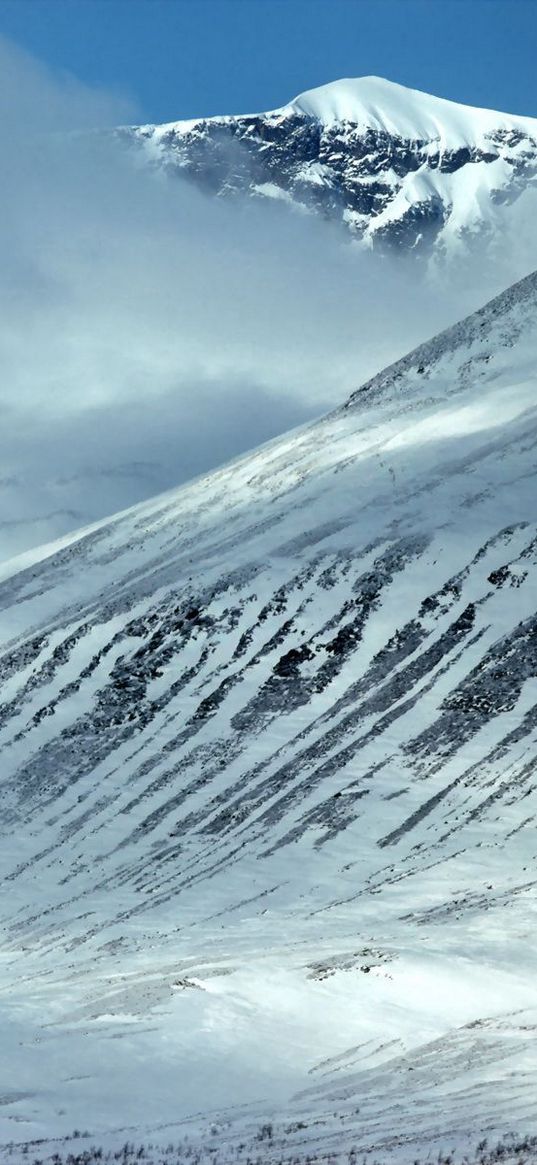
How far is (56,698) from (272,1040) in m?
58.8

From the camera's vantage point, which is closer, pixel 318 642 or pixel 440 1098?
pixel 440 1098

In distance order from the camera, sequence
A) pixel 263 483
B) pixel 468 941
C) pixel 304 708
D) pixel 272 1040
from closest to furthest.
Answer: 1. pixel 272 1040
2. pixel 468 941
3. pixel 304 708
4. pixel 263 483

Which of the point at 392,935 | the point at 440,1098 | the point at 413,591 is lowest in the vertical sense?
the point at 440,1098

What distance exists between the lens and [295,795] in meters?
80.9

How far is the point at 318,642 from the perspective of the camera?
96.7 m

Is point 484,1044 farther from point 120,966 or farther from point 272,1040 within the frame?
point 120,966

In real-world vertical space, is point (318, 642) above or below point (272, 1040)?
above

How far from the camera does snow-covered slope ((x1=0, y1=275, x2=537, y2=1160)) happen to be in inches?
1572

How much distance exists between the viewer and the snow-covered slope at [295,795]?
3994 centimetres

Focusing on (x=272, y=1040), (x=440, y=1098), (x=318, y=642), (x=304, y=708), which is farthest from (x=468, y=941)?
(x=318, y=642)

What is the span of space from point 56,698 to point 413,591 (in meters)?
26.4

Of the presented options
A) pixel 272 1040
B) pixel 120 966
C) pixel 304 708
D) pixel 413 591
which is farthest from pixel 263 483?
Result: pixel 272 1040

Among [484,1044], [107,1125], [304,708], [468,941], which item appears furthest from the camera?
[304,708]

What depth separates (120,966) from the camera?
2256 inches
